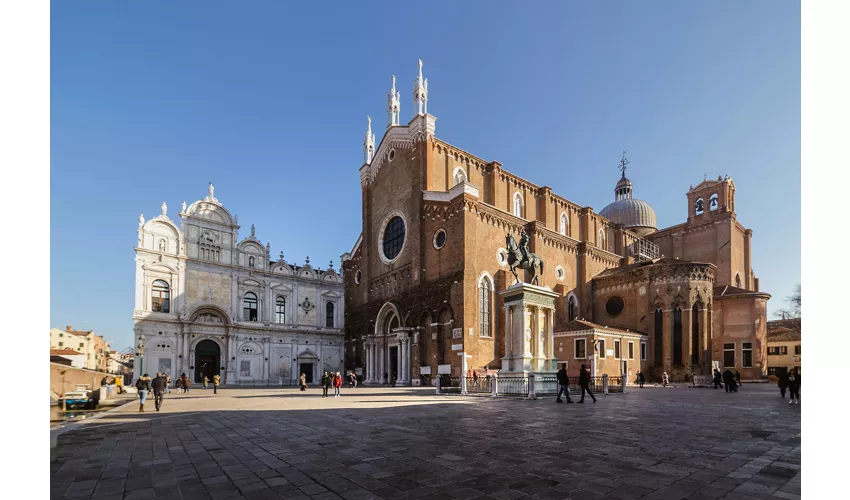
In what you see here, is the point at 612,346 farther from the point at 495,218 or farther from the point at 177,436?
the point at 177,436

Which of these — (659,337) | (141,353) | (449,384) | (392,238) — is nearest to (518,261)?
(449,384)

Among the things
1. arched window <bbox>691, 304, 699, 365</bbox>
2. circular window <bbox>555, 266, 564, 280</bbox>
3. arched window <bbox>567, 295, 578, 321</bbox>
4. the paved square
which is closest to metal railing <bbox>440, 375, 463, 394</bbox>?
the paved square

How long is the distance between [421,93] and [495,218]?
11334mm

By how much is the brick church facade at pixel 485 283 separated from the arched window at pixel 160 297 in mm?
14676

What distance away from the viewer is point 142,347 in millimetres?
32031

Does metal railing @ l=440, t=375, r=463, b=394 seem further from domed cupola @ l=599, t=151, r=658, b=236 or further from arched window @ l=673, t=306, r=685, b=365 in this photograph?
domed cupola @ l=599, t=151, r=658, b=236

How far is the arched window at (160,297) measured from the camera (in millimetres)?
33719

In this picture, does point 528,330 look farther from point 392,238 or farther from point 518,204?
point 518,204

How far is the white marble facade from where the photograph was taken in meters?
33.7

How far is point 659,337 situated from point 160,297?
39331 mm

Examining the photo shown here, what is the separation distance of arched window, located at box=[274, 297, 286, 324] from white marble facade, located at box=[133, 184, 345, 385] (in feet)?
0.31

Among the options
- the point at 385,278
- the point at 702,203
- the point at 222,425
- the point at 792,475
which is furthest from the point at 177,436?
the point at 702,203

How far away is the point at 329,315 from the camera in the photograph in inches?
1710

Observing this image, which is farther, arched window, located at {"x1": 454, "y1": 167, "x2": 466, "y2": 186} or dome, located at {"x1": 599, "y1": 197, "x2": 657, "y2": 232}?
dome, located at {"x1": 599, "y1": 197, "x2": 657, "y2": 232}
